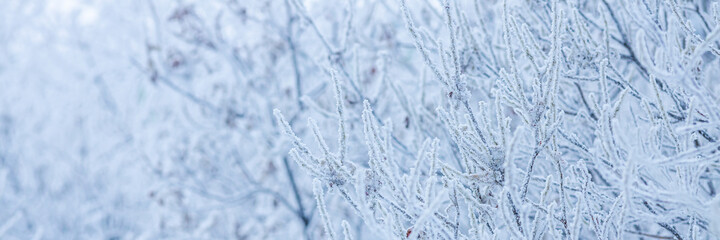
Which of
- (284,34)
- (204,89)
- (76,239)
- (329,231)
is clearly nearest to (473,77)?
(329,231)

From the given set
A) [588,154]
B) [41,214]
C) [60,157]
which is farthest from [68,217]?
[588,154]

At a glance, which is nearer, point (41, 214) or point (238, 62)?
point (238, 62)

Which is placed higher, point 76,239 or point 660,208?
point 76,239

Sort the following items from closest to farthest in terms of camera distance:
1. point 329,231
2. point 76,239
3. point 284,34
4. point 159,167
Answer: point 329,231
point 284,34
point 159,167
point 76,239

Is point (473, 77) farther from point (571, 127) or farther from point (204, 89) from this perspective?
point (204, 89)

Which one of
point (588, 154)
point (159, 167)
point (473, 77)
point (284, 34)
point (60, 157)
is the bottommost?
point (588, 154)

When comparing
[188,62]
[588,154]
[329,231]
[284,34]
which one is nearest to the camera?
[329,231]
